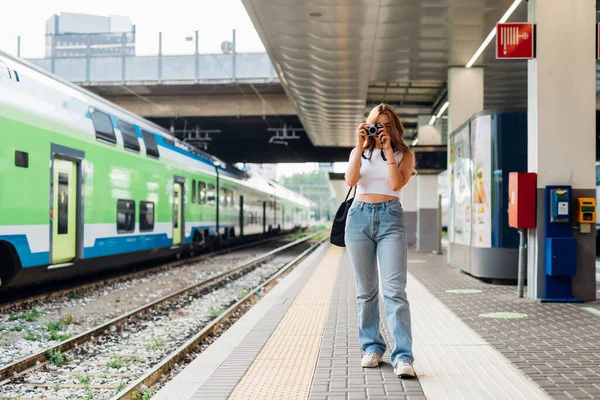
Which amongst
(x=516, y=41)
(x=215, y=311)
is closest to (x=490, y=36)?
(x=516, y=41)

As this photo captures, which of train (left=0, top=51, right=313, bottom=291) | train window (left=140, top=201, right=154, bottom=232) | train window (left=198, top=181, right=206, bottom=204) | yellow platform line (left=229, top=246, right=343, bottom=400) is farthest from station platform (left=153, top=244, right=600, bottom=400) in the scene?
train window (left=198, top=181, right=206, bottom=204)

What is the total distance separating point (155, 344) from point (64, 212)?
13.2ft

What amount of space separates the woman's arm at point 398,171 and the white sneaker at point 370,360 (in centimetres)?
120

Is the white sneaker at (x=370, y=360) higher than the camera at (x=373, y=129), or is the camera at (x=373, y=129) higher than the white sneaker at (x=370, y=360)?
the camera at (x=373, y=129)

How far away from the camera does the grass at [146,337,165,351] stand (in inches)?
274

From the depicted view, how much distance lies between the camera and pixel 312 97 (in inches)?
734

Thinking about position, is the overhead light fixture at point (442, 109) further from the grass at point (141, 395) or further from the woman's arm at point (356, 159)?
the grass at point (141, 395)

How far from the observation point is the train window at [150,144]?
554 inches

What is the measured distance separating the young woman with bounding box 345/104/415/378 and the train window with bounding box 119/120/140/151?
9041 mm

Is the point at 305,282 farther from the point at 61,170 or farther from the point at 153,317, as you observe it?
the point at 61,170

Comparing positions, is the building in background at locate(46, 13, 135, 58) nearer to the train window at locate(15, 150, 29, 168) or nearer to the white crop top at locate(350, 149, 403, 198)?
the train window at locate(15, 150, 29, 168)

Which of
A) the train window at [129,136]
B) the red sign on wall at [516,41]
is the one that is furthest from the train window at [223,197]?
the red sign on wall at [516,41]

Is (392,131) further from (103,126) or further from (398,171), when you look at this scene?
(103,126)

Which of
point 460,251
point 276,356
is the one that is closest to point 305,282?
point 460,251
